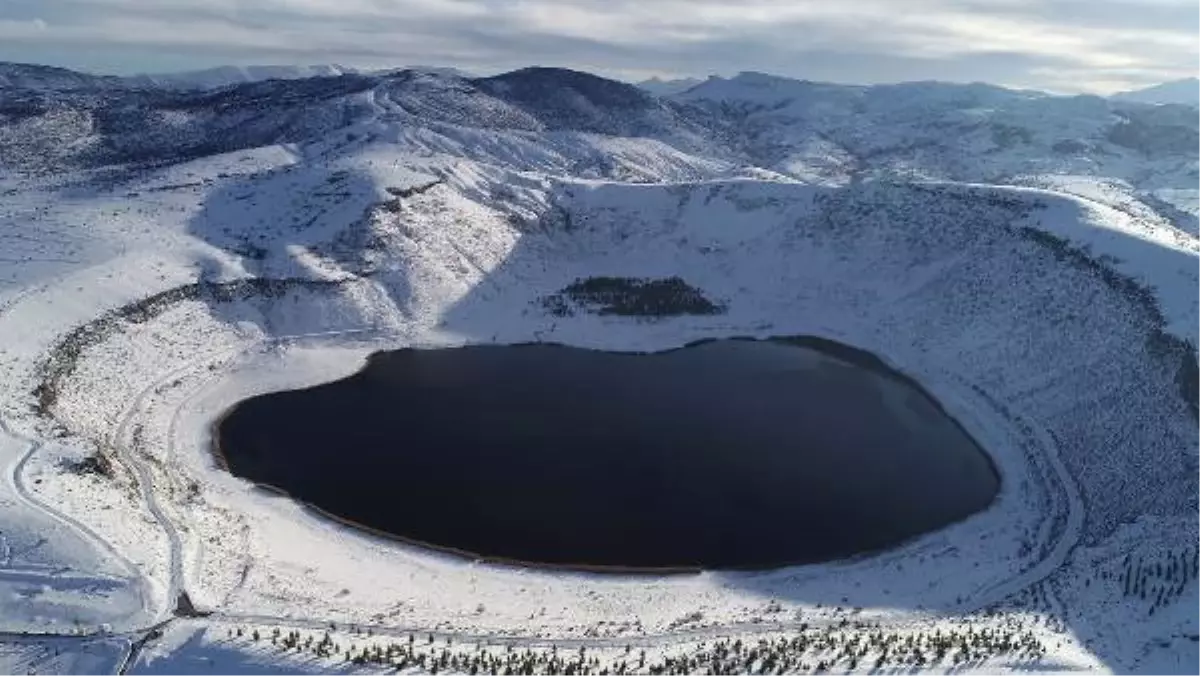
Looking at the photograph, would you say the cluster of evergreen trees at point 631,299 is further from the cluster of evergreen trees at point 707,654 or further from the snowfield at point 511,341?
the cluster of evergreen trees at point 707,654

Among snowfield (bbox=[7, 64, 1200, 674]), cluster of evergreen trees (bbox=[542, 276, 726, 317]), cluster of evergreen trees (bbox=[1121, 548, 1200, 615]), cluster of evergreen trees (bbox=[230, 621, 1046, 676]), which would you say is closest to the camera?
cluster of evergreen trees (bbox=[230, 621, 1046, 676])

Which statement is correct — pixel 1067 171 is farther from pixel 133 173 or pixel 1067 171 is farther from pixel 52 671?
pixel 52 671

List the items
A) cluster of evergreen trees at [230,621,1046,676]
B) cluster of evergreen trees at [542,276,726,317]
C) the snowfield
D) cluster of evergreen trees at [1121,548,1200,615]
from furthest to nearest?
cluster of evergreen trees at [542,276,726,317] → cluster of evergreen trees at [1121,548,1200,615] → the snowfield → cluster of evergreen trees at [230,621,1046,676]

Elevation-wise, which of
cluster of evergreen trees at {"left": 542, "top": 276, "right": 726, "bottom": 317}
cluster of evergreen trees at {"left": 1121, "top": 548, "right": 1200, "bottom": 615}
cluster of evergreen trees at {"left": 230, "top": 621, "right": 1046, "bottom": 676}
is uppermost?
cluster of evergreen trees at {"left": 542, "top": 276, "right": 726, "bottom": 317}

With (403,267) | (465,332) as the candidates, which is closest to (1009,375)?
(465,332)

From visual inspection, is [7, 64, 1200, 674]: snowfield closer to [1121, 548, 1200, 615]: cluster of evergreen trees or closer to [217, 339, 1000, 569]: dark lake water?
[1121, 548, 1200, 615]: cluster of evergreen trees

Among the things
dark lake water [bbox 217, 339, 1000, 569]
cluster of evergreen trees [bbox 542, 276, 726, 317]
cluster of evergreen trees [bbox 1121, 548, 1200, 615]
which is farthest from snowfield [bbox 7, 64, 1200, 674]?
cluster of evergreen trees [bbox 542, 276, 726, 317]

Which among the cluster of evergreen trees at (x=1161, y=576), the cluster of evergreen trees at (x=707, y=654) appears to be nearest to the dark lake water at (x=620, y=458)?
the cluster of evergreen trees at (x=707, y=654)
